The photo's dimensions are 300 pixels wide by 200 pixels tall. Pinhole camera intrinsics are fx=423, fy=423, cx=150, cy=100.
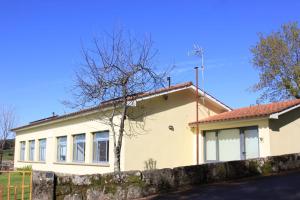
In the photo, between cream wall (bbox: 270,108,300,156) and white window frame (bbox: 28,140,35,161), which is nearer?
cream wall (bbox: 270,108,300,156)

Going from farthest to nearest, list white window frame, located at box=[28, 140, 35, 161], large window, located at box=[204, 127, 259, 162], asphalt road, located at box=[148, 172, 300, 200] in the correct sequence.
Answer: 1. white window frame, located at box=[28, 140, 35, 161]
2. large window, located at box=[204, 127, 259, 162]
3. asphalt road, located at box=[148, 172, 300, 200]

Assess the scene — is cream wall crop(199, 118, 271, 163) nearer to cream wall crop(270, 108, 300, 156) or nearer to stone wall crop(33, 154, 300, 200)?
cream wall crop(270, 108, 300, 156)

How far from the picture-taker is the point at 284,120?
18.7m

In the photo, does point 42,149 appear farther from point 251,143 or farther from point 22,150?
point 251,143

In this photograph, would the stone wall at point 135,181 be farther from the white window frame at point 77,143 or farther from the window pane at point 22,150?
the window pane at point 22,150

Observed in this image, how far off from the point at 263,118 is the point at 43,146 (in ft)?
55.5

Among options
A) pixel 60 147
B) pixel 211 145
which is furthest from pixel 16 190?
pixel 60 147

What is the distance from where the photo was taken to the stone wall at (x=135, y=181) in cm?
1060

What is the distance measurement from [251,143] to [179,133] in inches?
148

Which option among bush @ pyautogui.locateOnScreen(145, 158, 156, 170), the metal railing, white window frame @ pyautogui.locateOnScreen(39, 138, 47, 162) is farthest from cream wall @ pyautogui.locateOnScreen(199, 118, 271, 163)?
white window frame @ pyautogui.locateOnScreen(39, 138, 47, 162)

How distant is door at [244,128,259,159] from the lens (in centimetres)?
1873

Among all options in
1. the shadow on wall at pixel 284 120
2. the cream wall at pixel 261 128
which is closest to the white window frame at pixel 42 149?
the cream wall at pixel 261 128

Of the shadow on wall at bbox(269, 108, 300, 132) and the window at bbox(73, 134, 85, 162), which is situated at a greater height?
the shadow on wall at bbox(269, 108, 300, 132)

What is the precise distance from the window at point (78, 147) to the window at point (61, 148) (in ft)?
4.39
